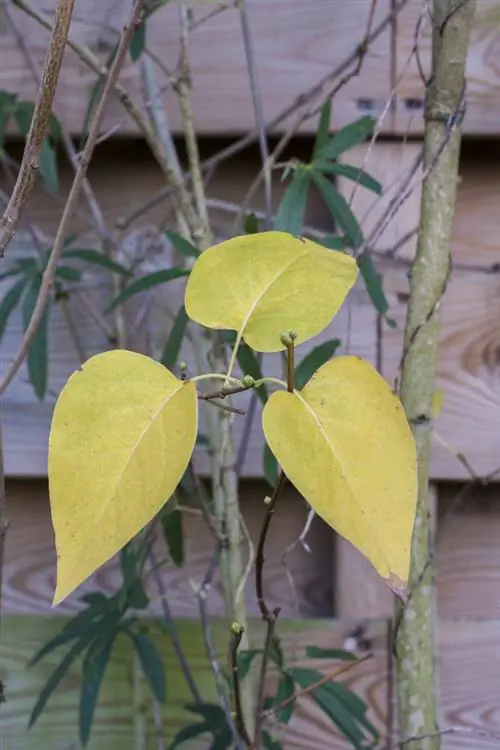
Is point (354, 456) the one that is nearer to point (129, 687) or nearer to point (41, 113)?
point (41, 113)

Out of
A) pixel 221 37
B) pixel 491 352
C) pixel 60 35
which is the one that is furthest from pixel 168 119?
pixel 60 35

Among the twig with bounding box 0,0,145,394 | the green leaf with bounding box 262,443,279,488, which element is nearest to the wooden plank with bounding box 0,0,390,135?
the green leaf with bounding box 262,443,279,488

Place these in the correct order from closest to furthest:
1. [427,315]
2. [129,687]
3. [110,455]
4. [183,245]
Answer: [110,455], [427,315], [183,245], [129,687]

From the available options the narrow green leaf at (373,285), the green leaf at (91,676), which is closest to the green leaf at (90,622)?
the green leaf at (91,676)

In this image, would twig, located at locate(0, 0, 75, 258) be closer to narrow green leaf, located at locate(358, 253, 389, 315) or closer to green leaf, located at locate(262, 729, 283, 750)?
narrow green leaf, located at locate(358, 253, 389, 315)

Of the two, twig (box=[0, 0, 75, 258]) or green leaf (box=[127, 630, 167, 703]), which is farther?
green leaf (box=[127, 630, 167, 703])

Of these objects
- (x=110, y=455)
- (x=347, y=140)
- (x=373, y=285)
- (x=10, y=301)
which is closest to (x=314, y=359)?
(x=373, y=285)

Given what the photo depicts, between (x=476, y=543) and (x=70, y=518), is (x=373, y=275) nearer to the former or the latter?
(x=476, y=543)
